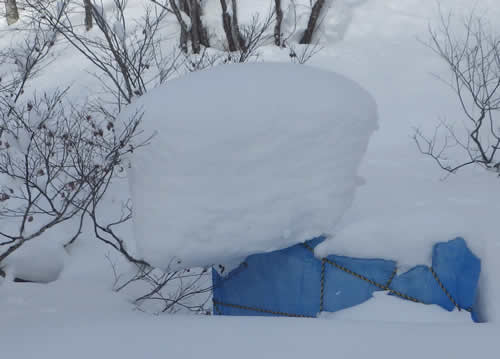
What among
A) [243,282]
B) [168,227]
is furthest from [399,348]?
[243,282]

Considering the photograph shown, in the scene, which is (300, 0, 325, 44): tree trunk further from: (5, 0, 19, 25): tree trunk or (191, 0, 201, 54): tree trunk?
(5, 0, 19, 25): tree trunk

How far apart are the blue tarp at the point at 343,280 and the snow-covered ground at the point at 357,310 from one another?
8cm

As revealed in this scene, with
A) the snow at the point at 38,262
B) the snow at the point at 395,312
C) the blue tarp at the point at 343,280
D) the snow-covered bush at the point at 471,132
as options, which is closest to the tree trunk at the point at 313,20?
the snow-covered bush at the point at 471,132

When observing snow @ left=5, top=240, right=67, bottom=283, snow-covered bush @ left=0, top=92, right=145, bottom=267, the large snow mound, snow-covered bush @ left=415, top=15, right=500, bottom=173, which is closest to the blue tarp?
the large snow mound

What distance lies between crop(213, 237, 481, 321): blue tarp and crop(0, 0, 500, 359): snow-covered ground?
0.08m

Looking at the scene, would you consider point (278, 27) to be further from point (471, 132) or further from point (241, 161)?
point (241, 161)

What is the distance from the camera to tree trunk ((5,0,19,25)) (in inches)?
471

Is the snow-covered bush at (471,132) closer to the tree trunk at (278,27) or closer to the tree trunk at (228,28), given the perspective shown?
the tree trunk at (278,27)

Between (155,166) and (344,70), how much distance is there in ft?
21.7

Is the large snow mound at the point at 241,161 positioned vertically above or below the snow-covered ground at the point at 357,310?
above

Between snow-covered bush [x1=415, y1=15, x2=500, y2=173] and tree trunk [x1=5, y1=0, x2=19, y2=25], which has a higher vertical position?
tree trunk [x1=5, y1=0, x2=19, y2=25]

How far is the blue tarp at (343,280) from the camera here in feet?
9.19

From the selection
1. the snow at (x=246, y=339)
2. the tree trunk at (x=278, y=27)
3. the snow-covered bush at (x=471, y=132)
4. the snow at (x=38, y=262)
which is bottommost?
the snow at (x=38, y=262)

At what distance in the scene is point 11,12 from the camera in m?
12.1
